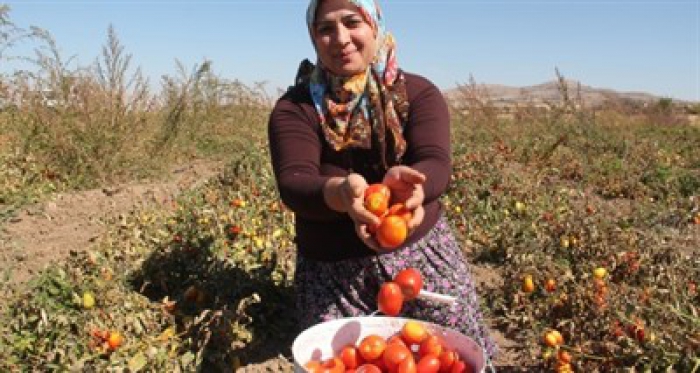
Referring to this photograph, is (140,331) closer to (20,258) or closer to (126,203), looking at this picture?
(20,258)

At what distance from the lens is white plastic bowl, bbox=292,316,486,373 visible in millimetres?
1746

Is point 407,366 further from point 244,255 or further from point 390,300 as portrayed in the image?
point 244,255

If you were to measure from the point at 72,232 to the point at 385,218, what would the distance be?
108 inches

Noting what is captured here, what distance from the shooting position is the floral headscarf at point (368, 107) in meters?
2.28

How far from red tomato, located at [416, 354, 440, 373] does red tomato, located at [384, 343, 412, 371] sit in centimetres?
4

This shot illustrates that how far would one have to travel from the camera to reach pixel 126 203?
459 centimetres

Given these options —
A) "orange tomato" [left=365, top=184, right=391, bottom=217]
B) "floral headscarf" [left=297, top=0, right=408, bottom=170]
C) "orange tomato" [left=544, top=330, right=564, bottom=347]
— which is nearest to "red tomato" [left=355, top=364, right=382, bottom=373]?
"orange tomato" [left=365, top=184, right=391, bottom=217]

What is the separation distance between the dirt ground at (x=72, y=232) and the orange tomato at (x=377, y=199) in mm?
988

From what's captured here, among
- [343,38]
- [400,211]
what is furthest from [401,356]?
[343,38]

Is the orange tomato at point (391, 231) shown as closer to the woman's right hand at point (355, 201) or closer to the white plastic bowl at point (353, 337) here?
the woman's right hand at point (355, 201)

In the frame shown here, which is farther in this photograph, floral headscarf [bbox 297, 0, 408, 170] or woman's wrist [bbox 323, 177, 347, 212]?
floral headscarf [bbox 297, 0, 408, 170]

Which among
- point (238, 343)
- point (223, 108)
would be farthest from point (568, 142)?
point (238, 343)

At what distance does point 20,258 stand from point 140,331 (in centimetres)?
125

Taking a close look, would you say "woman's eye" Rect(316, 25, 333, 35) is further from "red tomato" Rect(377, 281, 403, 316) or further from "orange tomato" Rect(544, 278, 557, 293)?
"orange tomato" Rect(544, 278, 557, 293)
